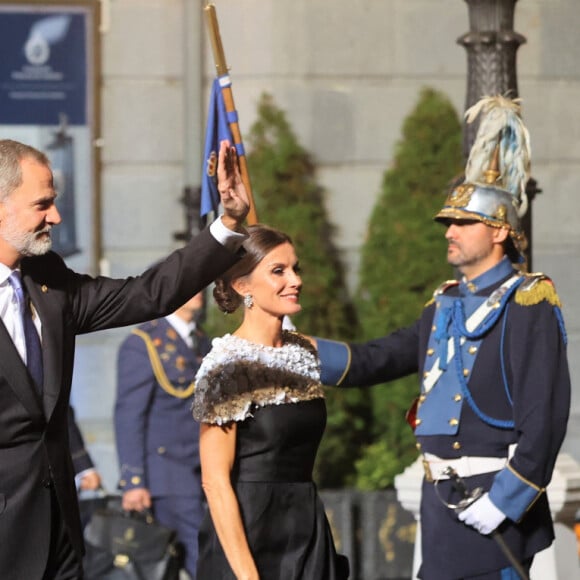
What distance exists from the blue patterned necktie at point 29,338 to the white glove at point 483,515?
2.02 m

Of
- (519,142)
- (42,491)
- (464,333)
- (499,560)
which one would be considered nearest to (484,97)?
(519,142)

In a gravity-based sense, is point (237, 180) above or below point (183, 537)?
above

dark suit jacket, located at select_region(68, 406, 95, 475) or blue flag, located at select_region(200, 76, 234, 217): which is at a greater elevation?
blue flag, located at select_region(200, 76, 234, 217)

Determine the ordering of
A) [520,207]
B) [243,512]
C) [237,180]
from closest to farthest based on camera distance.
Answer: [237,180]
[243,512]
[520,207]

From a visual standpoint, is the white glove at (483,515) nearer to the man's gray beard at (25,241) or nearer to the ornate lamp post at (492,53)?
the ornate lamp post at (492,53)

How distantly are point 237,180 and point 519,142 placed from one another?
92.4 inches

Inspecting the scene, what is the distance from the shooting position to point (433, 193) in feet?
35.8

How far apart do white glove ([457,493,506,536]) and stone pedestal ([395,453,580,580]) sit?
91 centimetres

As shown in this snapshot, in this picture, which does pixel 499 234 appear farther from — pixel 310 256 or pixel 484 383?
pixel 310 256

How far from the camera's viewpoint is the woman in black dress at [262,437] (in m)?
5.74

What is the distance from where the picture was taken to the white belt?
261 inches

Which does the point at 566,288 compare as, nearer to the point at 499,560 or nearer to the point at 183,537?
the point at 183,537

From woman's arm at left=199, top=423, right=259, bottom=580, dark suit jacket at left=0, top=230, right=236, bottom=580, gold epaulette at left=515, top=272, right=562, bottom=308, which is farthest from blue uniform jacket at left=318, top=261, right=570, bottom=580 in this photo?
dark suit jacket at left=0, top=230, right=236, bottom=580

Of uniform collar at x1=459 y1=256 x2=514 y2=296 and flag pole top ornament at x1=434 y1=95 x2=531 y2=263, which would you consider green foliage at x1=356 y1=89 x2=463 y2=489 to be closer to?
flag pole top ornament at x1=434 y1=95 x2=531 y2=263
